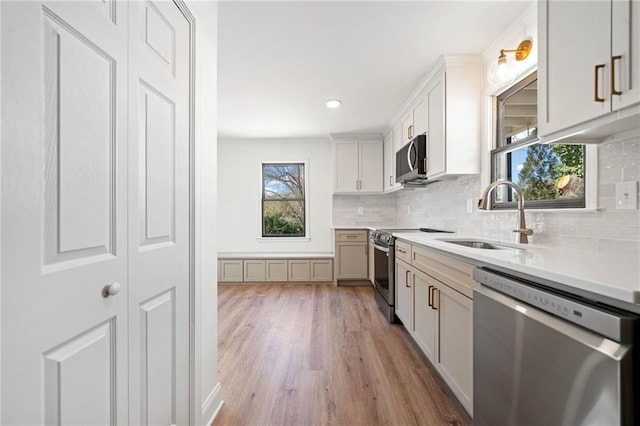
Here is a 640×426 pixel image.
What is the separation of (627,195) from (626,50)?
26.0 inches

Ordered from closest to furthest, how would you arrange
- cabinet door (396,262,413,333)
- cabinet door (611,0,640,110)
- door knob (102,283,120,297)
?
door knob (102,283,120,297) < cabinet door (611,0,640,110) < cabinet door (396,262,413,333)

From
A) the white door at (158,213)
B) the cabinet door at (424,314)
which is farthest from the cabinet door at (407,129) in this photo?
the white door at (158,213)

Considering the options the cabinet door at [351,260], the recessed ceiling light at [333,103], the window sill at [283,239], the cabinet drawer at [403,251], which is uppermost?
the recessed ceiling light at [333,103]

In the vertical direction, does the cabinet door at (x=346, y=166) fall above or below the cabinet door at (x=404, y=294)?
above

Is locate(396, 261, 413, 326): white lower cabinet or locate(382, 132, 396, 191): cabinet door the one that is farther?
locate(382, 132, 396, 191): cabinet door

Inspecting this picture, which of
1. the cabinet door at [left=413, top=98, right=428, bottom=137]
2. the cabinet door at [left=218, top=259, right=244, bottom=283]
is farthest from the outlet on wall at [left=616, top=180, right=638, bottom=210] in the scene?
the cabinet door at [left=218, top=259, right=244, bottom=283]

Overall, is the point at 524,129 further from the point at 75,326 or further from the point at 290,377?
the point at 75,326

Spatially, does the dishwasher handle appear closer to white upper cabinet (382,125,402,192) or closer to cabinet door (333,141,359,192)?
white upper cabinet (382,125,402,192)

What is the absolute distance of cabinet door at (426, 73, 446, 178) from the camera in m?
2.55

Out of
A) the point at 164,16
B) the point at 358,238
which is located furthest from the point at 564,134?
the point at 358,238

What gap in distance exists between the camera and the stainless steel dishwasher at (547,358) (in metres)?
0.75

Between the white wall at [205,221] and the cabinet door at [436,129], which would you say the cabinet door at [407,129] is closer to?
the cabinet door at [436,129]

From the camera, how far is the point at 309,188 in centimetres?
527

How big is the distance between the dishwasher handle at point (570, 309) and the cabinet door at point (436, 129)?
155 centimetres
